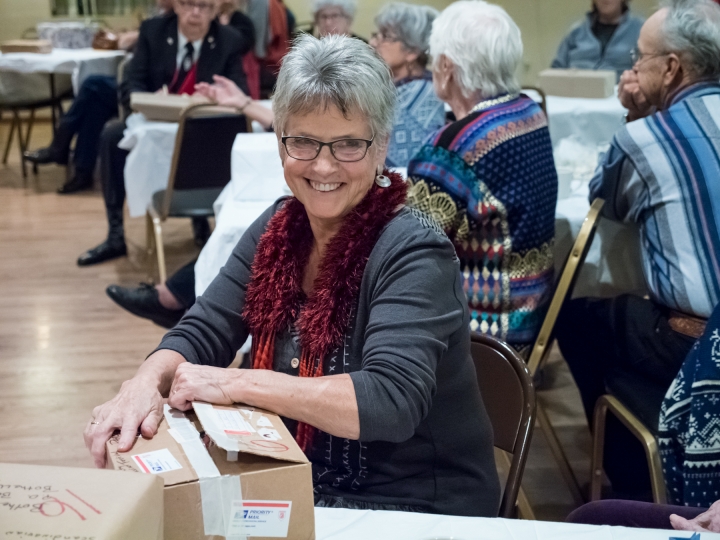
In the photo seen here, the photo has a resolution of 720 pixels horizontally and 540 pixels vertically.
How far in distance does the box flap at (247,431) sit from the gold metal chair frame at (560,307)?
3.80 feet

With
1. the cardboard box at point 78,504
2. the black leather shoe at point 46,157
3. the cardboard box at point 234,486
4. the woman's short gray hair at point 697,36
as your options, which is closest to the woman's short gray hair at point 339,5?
the black leather shoe at point 46,157

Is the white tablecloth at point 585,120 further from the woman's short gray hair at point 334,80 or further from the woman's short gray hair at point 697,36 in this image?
the woman's short gray hair at point 334,80

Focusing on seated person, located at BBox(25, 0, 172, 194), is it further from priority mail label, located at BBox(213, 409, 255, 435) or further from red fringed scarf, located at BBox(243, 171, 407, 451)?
priority mail label, located at BBox(213, 409, 255, 435)

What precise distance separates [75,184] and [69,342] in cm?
269

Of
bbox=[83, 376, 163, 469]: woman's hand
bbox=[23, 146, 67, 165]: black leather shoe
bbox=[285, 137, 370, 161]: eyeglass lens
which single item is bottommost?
bbox=[23, 146, 67, 165]: black leather shoe

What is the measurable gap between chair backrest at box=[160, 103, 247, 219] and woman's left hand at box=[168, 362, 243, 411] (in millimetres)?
2300

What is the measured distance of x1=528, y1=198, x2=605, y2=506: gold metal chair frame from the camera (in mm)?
2139

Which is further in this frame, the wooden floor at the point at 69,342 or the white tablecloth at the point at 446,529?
the wooden floor at the point at 69,342

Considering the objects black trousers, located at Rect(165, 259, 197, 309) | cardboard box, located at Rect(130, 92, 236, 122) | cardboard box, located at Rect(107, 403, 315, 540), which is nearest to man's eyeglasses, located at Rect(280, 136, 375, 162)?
cardboard box, located at Rect(107, 403, 315, 540)

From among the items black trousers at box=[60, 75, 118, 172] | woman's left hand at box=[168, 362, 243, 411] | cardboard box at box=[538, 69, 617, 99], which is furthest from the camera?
black trousers at box=[60, 75, 118, 172]

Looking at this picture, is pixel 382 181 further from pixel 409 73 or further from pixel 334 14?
pixel 334 14

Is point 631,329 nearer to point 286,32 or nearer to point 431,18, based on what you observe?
point 431,18

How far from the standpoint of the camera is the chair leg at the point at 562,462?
236 cm

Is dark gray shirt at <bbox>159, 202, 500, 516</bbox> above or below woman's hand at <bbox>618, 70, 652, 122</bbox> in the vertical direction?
below
